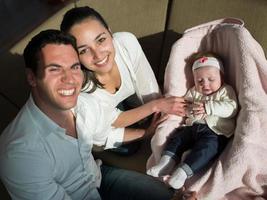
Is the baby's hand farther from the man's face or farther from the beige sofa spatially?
→ the man's face

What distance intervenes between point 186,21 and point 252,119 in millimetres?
533

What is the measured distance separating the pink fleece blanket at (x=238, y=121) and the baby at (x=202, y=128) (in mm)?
37

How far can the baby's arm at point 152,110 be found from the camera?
140cm

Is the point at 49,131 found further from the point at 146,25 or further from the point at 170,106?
the point at 146,25

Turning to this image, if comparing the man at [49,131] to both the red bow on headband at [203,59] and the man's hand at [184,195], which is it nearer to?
the man's hand at [184,195]

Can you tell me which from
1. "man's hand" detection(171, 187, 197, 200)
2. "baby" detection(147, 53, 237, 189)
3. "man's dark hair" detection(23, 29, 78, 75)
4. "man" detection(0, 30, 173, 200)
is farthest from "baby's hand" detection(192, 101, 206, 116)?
"man's dark hair" detection(23, 29, 78, 75)

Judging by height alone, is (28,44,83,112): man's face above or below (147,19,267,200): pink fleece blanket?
above

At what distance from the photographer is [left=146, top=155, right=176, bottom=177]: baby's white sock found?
4.24ft

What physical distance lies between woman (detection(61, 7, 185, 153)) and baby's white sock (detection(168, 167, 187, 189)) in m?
0.24

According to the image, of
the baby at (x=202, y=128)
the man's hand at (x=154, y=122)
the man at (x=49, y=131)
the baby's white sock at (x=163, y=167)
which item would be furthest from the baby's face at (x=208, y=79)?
the man at (x=49, y=131)

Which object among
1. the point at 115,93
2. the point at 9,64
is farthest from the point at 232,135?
the point at 9,64

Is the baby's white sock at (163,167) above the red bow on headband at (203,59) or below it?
below

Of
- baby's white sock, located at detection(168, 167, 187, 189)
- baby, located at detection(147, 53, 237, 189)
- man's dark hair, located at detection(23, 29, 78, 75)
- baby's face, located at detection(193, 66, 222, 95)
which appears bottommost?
baby's white sock, located at detection(168, 167, 187, 189)

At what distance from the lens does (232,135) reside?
52.3 inches
